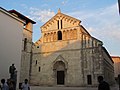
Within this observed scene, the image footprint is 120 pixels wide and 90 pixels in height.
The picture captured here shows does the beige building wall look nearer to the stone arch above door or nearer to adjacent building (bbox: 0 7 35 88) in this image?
adjacent building (bbox: 0 7 35 88)

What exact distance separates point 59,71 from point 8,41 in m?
14.9

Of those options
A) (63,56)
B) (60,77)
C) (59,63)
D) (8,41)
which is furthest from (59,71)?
(8,41)

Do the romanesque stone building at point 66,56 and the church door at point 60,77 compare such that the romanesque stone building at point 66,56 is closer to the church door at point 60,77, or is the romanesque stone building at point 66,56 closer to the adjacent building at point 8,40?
the church door at point 60,77

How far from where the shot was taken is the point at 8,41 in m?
15.6

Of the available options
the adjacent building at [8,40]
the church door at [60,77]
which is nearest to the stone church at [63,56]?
the church door at [60,77]

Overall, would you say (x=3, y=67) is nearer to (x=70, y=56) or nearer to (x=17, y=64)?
(x=17, y=64)

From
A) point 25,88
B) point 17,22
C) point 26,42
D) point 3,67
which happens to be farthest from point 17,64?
point 26,42

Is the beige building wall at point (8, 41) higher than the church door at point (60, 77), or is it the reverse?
the beige building wall at point (8, 41)

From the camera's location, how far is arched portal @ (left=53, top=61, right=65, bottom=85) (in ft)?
93.0

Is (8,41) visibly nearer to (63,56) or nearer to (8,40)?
(8,40)

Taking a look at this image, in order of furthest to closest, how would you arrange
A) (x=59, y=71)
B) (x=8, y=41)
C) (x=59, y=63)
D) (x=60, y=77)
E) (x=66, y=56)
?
(x=59, y=63) → (x=59, y=71) → (x=60, y=77) → (x=66, y=56) → (x=8, y=41)

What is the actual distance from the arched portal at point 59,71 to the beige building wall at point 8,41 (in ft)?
42.5

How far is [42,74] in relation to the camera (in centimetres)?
2930

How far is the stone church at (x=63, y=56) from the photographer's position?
86.0 feet
